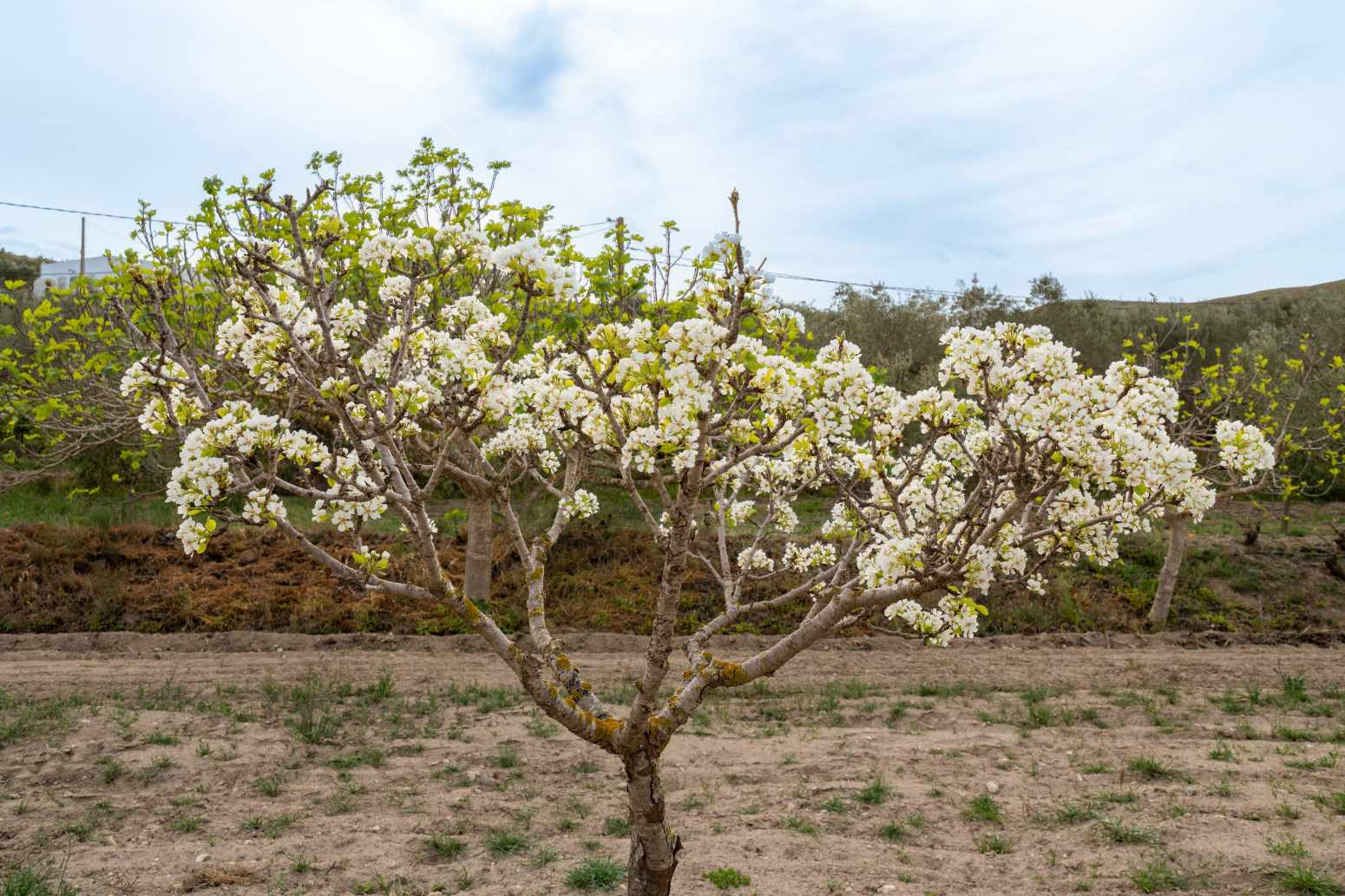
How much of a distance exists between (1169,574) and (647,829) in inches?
435

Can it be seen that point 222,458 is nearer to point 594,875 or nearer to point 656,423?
point 656,423

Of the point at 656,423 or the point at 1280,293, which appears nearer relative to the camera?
the point at 656,423

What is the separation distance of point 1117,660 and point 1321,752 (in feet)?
11.3

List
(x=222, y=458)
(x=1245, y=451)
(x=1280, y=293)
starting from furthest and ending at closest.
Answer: (x=1280, y=293) → (x=1245, y=451) → (x=222, y=458)

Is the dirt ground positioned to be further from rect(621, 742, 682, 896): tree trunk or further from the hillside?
the hillside

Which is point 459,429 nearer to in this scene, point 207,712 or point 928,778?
point 928,778

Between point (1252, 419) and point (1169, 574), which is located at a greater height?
point (1252, 419)

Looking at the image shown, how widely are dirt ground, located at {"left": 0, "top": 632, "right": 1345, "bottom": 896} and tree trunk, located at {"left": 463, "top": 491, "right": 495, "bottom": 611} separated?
1276mm

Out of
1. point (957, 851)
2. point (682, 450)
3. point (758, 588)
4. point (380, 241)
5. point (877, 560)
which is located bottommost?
point (957, 851)

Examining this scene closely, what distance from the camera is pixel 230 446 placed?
12.5ft

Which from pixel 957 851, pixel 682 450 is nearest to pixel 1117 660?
pixel 957 851

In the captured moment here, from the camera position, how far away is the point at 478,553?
440 inches

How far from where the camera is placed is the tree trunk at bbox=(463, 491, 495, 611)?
36.4ft

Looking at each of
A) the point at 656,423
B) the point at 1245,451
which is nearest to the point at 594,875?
the point at 656,423
